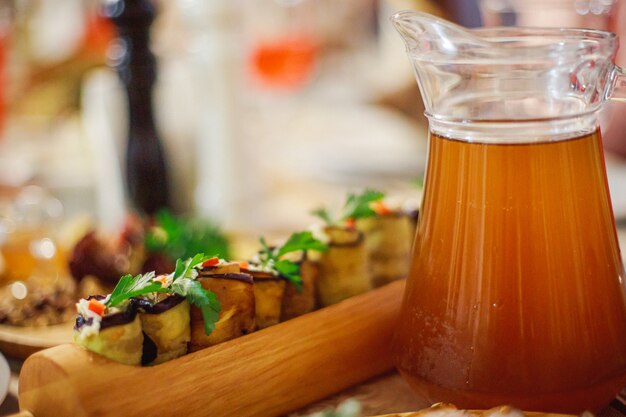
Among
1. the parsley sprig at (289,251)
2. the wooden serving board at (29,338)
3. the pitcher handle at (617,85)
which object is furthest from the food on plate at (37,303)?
the pitcher handle at (617,85)

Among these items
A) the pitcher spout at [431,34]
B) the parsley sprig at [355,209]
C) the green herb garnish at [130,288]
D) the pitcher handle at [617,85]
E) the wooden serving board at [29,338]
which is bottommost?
the wooden serving board at [29,338]

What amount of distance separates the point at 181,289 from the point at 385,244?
1.00 feet

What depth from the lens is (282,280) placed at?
75cm

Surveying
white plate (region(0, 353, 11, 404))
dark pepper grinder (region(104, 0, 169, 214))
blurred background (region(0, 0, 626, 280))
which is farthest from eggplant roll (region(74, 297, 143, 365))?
dark pepper grinder (region(104, 0, 169, 214))

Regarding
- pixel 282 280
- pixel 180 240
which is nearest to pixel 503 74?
pixel 282 280

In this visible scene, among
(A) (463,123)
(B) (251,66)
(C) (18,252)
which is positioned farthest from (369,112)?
(A) (463,123)

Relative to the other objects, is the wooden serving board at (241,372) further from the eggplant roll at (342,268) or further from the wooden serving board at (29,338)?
the wooden serving board at (29,338)

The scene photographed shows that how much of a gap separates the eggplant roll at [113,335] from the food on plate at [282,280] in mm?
136

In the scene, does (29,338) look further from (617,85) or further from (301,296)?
(617,85)

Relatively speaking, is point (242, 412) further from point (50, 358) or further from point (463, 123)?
point (463, 123)

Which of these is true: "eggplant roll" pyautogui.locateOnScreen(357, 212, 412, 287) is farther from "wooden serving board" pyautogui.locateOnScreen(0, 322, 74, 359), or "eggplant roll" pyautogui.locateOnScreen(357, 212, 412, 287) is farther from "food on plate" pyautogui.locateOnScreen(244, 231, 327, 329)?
"wooden serving board" pyautogui.locateOnScreen(0, 322, 74, 359)

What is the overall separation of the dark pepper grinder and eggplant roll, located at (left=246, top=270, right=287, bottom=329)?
34.7 inches

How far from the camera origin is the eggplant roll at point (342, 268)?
0.80 metres

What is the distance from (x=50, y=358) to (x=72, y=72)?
1.81 metres
